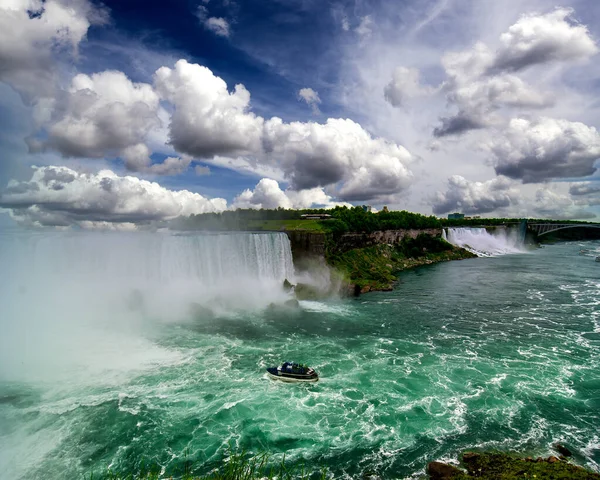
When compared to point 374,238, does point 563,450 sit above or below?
below

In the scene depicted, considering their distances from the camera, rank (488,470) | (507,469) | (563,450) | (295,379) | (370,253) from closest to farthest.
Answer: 1. (507,469)
2. (488,470)
3. (563,450)
4. (295,379)
5. (370,253)

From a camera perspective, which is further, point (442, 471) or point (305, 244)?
point (305, 244)

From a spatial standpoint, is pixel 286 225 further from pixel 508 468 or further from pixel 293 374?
pixel 508 468

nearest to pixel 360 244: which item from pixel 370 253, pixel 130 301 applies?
pixel 370 253

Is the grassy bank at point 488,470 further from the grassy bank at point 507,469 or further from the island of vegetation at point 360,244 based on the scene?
the island of vegetation at point 360,244

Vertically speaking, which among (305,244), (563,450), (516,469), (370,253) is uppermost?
(305,244)

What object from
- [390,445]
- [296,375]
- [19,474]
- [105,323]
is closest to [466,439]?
[390,445]

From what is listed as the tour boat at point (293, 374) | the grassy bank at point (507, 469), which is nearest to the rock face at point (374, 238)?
the tour boat at point (293, 374)
